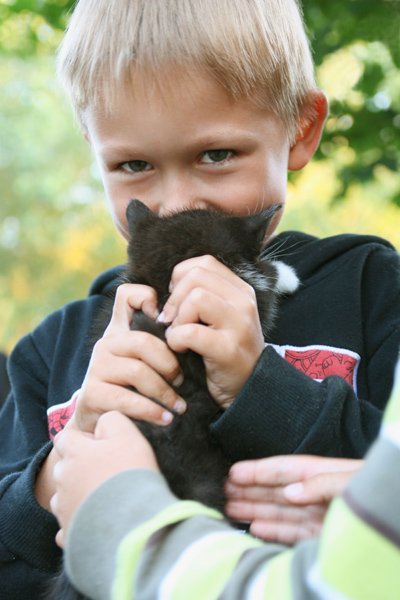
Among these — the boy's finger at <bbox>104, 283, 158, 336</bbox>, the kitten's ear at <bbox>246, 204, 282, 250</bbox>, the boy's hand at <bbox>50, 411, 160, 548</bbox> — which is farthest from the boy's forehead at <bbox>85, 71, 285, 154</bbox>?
the boy's hand at <bbox>50, 411, 160, 548</bbox>

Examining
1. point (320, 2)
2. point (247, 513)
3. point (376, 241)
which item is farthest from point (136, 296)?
Result: point (320, 2)

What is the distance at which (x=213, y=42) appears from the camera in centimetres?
174

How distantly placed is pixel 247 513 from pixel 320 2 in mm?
3655

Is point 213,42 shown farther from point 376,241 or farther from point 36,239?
point 36,239

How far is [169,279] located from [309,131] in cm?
107

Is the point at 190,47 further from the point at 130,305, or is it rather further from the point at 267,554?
the point at 267,554

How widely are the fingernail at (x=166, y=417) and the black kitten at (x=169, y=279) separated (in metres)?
0.01

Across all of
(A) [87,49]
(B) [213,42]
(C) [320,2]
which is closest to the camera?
(B) [213,42]

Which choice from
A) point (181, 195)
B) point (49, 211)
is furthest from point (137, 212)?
point (49, 211)

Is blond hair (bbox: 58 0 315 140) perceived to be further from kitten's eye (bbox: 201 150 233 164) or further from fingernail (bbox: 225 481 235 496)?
fingernail (bbox: 225 481 235 496)

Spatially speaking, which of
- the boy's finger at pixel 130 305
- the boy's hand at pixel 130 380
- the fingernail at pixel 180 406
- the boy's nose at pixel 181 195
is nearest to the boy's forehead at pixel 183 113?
the boy's nose at pixel 181 195

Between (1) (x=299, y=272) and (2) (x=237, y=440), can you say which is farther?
(1) (x=299, y=272)

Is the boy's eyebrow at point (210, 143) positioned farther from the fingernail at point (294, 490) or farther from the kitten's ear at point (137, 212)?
the fingernail at point (294, 490)

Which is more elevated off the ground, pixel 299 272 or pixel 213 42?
pixel 213 42
